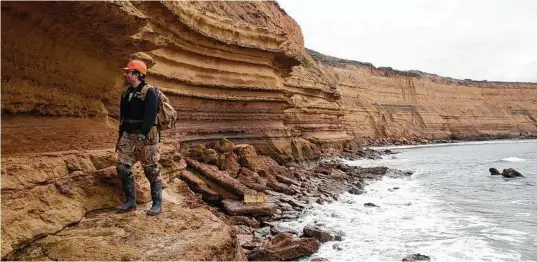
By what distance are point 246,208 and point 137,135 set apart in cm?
384

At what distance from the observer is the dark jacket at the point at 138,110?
443cm

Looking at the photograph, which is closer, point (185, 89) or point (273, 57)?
point (185, 89)

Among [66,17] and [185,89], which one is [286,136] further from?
[66,17]

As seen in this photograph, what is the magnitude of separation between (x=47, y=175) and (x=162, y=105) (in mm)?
1410

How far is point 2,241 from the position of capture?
10.7 ft

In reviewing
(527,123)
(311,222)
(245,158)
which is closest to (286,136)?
(245,158)

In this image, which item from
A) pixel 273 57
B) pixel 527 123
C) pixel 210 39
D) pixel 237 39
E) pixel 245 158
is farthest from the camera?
pixel 527 123

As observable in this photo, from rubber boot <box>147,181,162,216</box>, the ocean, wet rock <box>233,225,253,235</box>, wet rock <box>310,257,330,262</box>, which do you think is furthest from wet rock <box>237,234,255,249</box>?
rubber boot <box>147,181,162,216</box>

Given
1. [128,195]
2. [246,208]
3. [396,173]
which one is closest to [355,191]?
[246,208]

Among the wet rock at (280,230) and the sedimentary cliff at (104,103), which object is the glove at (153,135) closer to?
the sedimentary cliff at (104,103)

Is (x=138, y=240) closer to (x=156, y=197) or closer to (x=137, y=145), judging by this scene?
(x=156, y=197)

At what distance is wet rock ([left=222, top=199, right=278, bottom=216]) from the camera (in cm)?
778

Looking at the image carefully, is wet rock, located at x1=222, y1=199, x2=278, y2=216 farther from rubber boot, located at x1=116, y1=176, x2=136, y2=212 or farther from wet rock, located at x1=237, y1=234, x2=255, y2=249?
rubber boot, located at x1=116, y1=176, x2=136, y2=212

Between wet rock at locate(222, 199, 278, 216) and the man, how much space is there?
10.5ft
